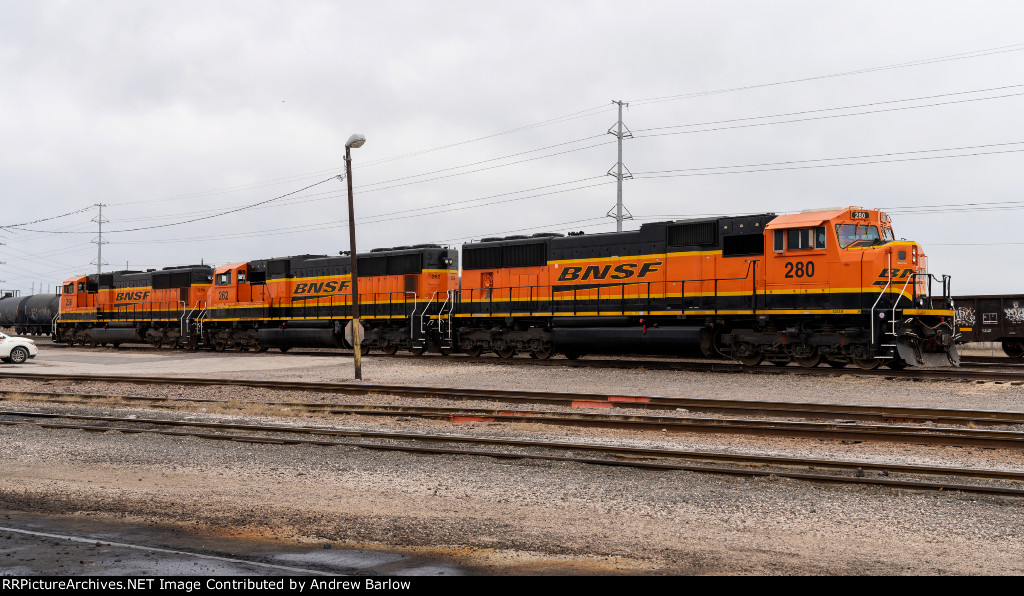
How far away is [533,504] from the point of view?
8023mm

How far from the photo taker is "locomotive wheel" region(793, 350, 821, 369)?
811 inches

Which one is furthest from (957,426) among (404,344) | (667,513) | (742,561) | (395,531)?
(404,344)

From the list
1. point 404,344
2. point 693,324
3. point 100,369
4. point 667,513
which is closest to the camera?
point 667,513

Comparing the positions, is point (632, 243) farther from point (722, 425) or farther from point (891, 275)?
point (722, 425)

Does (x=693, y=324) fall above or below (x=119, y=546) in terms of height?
above

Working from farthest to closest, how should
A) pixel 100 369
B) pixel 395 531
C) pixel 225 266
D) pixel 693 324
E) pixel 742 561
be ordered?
pixel 225 266
pixel 100 369
pixel 693 324
pixel 395 531
pixel 742 561

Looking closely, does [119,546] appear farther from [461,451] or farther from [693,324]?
[693,324]

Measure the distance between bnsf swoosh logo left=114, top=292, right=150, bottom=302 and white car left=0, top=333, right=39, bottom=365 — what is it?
1038 cm

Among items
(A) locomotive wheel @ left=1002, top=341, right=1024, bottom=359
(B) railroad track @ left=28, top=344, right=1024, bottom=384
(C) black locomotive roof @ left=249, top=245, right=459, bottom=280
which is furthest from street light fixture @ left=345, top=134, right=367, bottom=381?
(A) locomotive wheel @ left=1002, top=341, right=1024, bottom=359

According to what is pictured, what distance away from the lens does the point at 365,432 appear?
1220 cm

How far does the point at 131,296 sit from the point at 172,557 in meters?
40.7

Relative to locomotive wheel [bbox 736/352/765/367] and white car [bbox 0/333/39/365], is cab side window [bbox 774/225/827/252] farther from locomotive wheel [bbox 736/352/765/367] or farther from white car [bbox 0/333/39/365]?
white car [bbox 0/333/39/365]

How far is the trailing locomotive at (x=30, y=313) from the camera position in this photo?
2066 inches

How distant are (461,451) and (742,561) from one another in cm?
521
